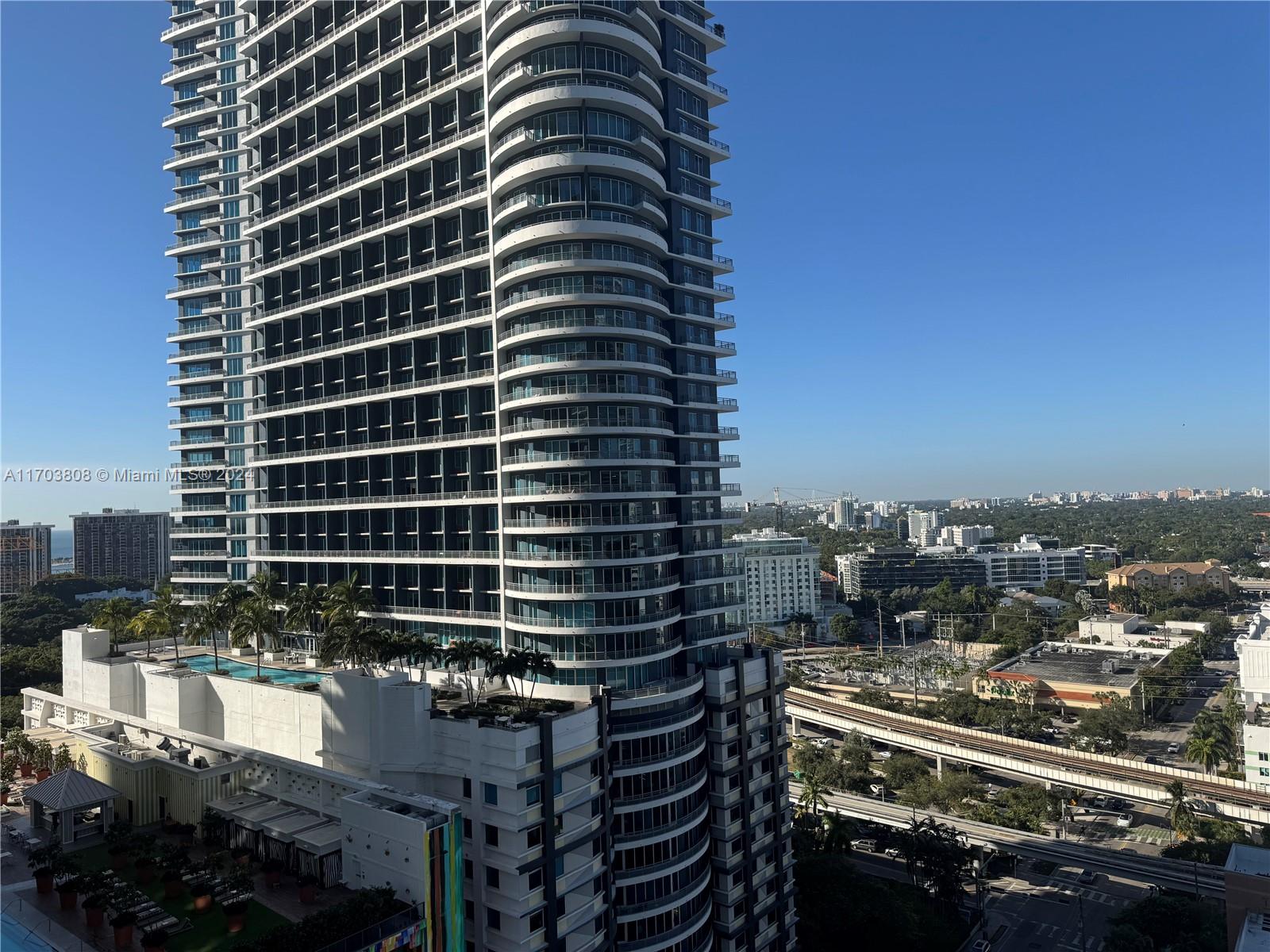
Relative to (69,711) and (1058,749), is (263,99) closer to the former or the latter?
(69,711)

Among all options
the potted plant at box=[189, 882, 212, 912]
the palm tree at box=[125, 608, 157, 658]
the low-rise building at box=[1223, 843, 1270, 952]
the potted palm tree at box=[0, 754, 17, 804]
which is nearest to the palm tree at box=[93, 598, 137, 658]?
the palm tree at box=[125, 608, 157, 658]

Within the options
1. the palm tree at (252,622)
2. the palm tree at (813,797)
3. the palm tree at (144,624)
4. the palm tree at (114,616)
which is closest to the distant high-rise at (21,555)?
the palm tree at (114,616)

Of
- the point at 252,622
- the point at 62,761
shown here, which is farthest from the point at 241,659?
the point at 62,761

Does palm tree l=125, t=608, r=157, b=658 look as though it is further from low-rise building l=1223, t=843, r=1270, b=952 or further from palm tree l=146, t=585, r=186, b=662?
Answer: low-rise building l=1223, t=843, r=1270, b=952

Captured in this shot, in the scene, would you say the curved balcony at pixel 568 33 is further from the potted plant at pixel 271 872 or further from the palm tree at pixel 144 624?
the potted plant at pixel 271 872

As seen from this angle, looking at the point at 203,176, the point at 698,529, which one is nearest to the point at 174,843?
the point at 698,529

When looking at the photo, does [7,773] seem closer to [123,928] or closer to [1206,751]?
[123,928]
